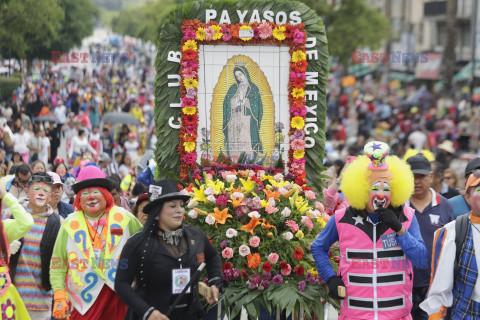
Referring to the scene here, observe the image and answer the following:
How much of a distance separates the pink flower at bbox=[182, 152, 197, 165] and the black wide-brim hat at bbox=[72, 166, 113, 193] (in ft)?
7.01

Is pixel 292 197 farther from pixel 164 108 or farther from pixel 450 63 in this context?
pixel 450 63

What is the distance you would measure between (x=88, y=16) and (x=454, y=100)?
1840cm

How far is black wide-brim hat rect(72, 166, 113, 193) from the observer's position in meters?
6.36

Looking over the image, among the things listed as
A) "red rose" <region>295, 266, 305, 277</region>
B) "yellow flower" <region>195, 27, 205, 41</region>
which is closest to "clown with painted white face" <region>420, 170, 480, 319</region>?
"red rose" <region>295, 266, 305, 277</region>

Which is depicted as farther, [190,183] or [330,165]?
[330,165]

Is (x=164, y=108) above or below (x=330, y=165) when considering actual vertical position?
above

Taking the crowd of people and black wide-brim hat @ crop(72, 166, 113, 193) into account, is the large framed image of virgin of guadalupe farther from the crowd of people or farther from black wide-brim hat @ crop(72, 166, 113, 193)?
black wide-brim hat @ crop(72, 166, 113, 193)

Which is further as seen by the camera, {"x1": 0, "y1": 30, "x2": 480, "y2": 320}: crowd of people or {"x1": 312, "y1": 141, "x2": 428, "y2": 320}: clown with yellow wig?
{"x1": 312, "y1": 141, "x2": 428, "y2": 320}: clown with yellow wig

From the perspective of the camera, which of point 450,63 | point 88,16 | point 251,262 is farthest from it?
point 450,63

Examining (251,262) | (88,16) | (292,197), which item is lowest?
(251,262)

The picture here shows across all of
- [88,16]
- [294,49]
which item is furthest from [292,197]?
[88,16]

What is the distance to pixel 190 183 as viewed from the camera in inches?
327

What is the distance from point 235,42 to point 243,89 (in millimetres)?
540

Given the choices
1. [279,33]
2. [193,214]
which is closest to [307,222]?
[193,214]
